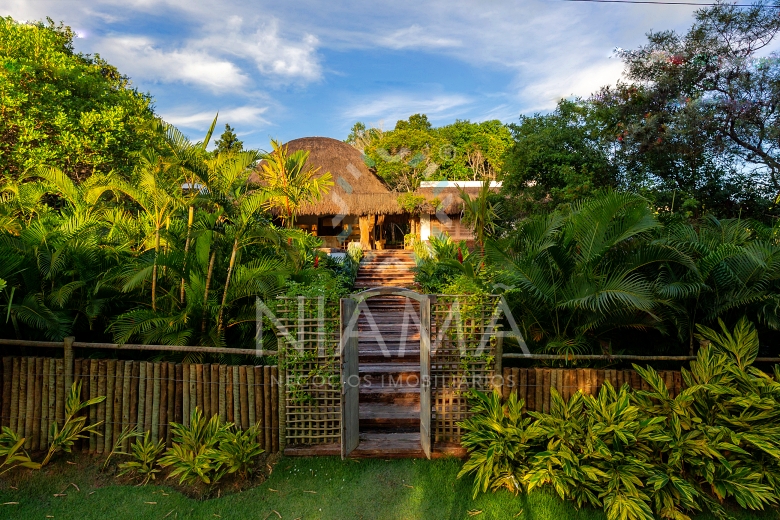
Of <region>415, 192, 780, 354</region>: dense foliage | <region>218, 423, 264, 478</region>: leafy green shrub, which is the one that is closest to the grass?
<region>218, 423, 264, 478</region>: leafy green shrub

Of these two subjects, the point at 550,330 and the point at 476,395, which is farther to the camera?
the point at 550,330

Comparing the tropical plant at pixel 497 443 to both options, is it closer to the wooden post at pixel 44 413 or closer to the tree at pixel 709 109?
the wooden post at pixel 44 413

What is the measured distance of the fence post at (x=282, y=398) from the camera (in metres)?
3.89

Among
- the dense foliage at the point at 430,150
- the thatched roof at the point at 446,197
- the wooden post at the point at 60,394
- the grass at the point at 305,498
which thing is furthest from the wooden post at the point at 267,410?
the dense foliage at the point at 430,150

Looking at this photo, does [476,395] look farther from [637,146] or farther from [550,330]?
[637,146]

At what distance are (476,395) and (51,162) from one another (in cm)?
903

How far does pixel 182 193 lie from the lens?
4707 millimetres

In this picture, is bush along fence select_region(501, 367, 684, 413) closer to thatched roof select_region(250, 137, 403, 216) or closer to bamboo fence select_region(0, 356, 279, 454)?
bamboo fence select_region(0, 356, 279, 454)

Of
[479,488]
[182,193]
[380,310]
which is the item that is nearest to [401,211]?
[380,310]

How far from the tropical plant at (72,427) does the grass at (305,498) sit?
18 centimetres

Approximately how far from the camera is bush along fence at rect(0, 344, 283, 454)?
3.90 m

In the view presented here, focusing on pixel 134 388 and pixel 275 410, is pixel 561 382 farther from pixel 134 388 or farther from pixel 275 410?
pixel 134 388

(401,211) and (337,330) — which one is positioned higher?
(401,211)

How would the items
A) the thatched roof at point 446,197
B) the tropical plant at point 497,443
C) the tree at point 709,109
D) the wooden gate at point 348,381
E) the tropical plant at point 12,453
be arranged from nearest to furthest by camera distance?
the tropical plant at point 497,443
the tropical plant at point 12,453
the wooden gate at point 348,381
the tree at point 709,109
the thatched roof at point 446,197
